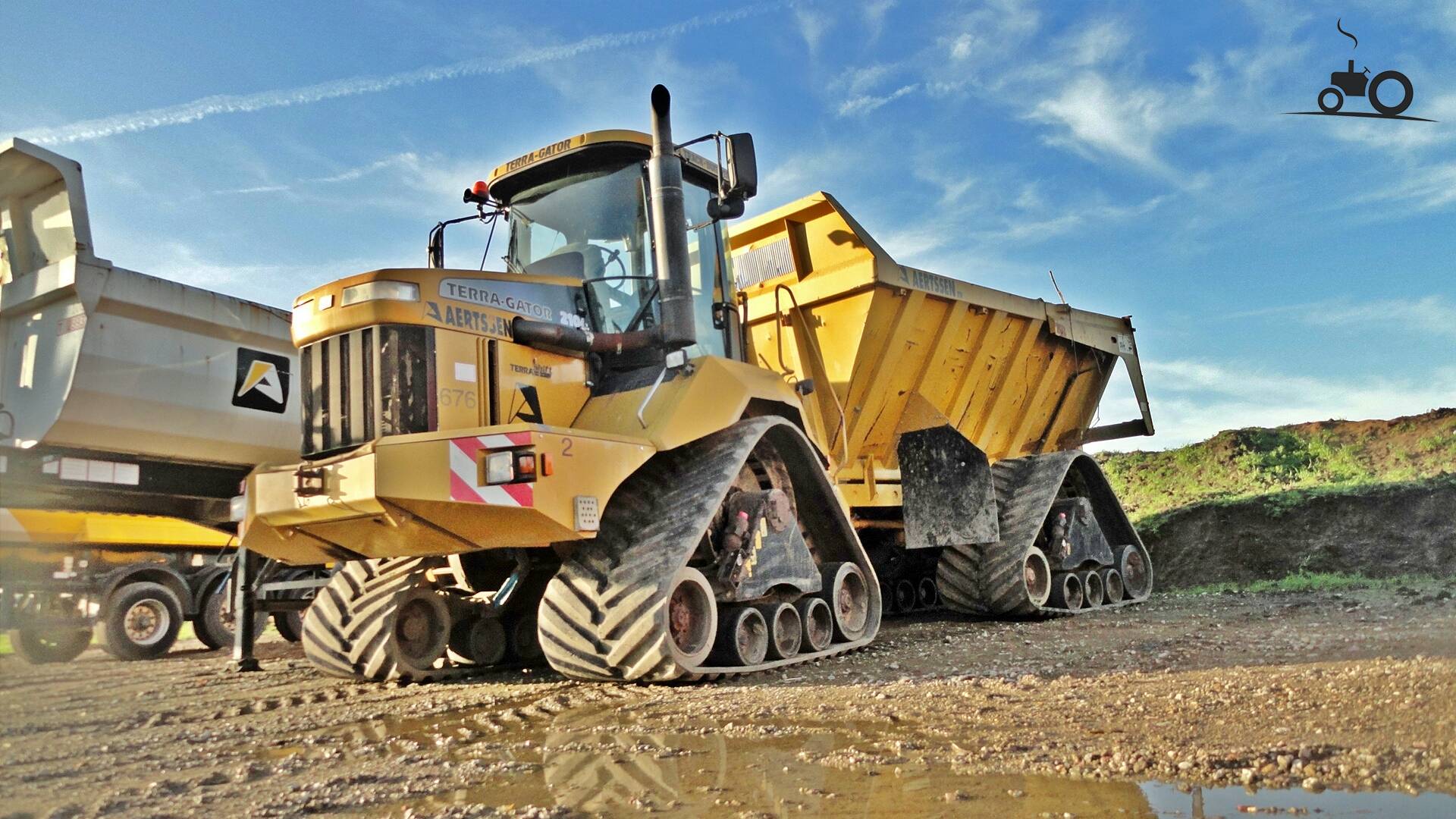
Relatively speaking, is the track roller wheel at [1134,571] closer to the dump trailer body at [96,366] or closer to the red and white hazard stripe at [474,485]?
the red and white hazard stripe at [474,485]

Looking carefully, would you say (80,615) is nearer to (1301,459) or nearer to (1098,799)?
(1098,799)

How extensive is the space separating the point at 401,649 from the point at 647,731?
236cm

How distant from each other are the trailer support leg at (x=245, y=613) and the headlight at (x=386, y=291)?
9.30 ft

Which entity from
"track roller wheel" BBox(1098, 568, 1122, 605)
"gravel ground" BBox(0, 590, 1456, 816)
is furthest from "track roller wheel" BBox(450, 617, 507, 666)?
"track roller wheel" BBox(1098, 568, 1122, 605)

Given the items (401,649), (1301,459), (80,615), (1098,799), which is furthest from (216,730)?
(1301,459)

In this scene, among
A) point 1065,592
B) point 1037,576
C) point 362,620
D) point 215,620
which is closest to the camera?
point 362,620

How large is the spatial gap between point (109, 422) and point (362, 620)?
3.50 metres

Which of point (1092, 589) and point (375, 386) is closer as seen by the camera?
point (375, 386)

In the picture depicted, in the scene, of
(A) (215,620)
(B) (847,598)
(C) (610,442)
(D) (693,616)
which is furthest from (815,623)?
(A) (215,620)

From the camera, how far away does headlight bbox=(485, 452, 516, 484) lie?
480cm

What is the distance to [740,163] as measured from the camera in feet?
19.5

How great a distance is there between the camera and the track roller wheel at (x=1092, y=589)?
994cm

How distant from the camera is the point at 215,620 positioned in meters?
9.79

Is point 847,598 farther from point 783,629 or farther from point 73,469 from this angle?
point 73,469
